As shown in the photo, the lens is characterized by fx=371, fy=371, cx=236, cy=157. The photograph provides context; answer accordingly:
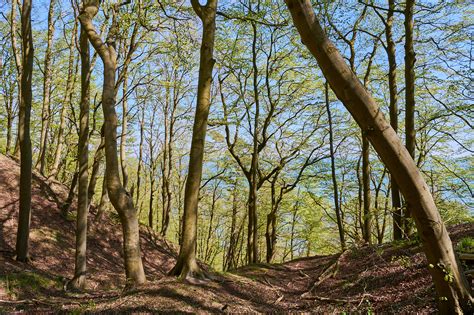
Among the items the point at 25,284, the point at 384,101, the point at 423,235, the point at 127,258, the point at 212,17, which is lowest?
the point at 25,284

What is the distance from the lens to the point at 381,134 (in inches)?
134

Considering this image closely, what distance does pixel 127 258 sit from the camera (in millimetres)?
7098

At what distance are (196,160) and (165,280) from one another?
2.50 metres

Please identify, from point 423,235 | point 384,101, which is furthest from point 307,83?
point 423,235

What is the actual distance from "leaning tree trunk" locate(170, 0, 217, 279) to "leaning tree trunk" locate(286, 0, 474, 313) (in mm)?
4901

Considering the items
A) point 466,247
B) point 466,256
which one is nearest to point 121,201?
point 466,256

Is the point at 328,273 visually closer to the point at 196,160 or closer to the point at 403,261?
the point at 196,160

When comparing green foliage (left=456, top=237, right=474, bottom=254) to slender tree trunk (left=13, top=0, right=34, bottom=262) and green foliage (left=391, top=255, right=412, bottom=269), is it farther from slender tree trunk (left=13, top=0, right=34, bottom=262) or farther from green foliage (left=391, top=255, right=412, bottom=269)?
slender tree trunk (left=13, top=0, right=34, bottom=262)

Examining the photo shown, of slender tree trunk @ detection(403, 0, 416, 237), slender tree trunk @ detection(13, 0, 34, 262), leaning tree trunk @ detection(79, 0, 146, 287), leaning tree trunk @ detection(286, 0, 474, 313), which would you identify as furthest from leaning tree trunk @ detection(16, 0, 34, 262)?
slender tree trunk @ detection(403, 0, 416, 237)

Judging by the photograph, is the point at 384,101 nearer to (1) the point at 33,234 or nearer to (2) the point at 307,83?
(2) the point at 307,83

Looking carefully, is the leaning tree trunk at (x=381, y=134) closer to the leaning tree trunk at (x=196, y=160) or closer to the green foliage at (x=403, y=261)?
the green foliage at (x=403, y=261)

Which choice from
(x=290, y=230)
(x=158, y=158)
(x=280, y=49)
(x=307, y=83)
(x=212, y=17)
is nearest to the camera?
(x=212, y=17)

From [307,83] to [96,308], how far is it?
1839cm

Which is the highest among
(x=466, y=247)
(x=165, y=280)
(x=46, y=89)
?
(x=46, y=89)
